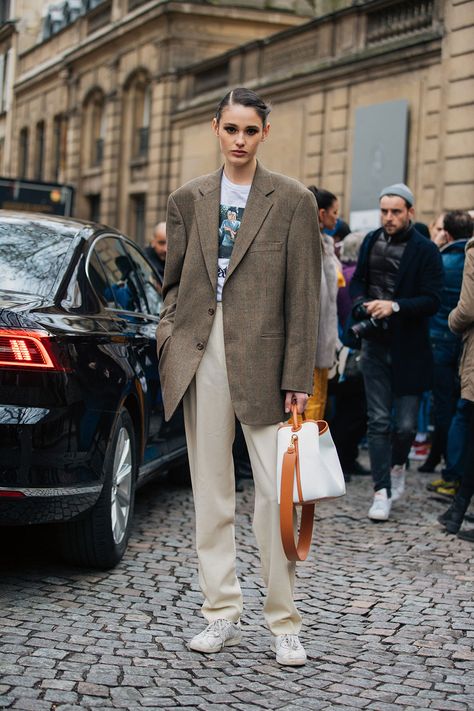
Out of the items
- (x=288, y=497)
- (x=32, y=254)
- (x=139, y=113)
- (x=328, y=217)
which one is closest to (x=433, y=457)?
(x=328, y=217)

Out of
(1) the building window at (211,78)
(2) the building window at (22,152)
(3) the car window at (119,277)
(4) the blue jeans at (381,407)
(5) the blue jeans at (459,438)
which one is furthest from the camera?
(2) the building window at (22,152)

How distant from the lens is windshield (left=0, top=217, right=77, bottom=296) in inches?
202

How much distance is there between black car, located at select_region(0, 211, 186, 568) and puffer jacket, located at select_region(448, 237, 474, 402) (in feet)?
5.75

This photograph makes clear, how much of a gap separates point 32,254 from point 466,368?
8.61 feet

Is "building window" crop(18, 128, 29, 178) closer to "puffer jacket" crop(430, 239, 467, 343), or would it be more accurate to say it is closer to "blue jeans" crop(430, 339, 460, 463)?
"blue jeans" crop(430, 339, 460, 463)

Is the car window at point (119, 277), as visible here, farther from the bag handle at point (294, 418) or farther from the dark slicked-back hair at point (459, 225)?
the dark slicked-back hair at point (459, 225)

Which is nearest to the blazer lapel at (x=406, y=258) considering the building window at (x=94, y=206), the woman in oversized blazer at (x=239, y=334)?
the woman in oversized blazer at (x=239, y=334)

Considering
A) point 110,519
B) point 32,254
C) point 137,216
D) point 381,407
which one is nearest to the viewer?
point 110,519

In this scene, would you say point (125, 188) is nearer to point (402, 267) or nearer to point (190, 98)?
point (190, 98)

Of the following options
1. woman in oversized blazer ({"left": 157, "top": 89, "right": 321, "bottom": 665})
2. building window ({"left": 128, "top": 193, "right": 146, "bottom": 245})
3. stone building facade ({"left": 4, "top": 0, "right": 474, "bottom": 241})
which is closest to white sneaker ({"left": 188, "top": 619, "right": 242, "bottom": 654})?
woman in oversized blazer ({"left": 157, "top": 89, "right": 321, "bottom": 665})

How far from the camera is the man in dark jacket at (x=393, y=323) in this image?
6.94 metres

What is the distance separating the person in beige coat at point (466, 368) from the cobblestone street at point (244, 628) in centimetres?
16

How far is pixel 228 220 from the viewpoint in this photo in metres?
4.18

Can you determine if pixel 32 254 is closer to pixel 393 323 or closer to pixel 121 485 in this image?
pixel 121 485
